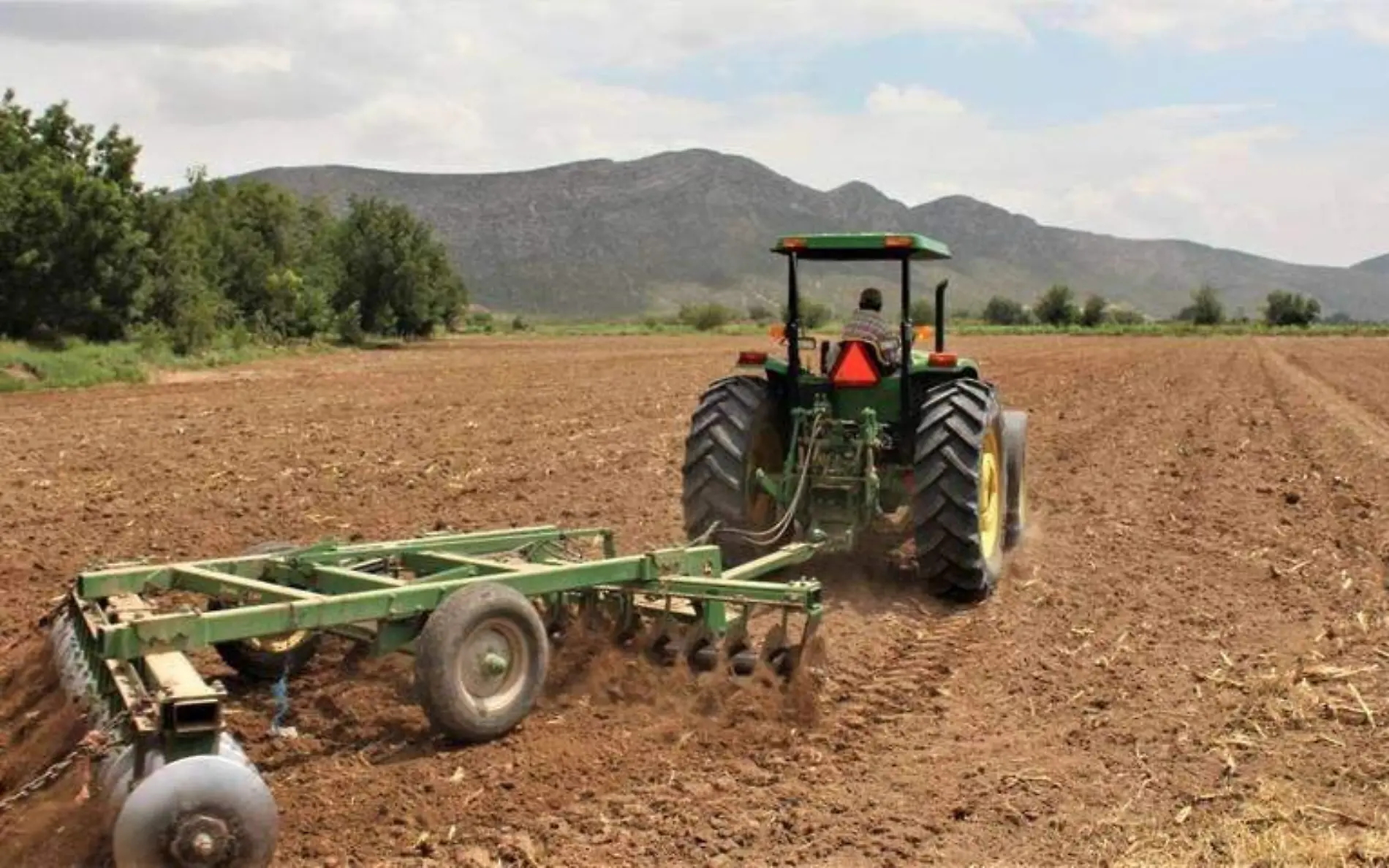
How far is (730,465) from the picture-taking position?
740cm

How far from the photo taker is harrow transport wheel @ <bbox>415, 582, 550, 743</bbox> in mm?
4531

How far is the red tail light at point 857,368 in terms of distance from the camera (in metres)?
7.65

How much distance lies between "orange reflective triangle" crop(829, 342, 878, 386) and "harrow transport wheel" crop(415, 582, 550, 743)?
130 inches

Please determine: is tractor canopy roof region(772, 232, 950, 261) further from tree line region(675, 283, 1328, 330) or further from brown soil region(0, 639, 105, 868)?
tree line region(675, 283, 1328, 330)

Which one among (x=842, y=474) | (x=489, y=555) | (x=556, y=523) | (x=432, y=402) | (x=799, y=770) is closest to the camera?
(x=799, y=770)

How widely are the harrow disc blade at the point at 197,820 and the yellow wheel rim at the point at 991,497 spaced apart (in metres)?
4.93

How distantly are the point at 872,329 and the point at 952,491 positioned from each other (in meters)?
1.32

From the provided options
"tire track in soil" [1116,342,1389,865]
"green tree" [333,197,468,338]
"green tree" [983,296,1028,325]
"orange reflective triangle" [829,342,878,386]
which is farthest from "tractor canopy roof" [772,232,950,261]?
"green tree" [983,296,1028,325]

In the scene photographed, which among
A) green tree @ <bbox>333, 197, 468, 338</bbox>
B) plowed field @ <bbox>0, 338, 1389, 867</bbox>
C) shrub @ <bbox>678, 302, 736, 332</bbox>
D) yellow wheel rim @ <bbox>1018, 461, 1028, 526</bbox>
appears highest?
green tree @ <bbox>333, 197, 468, 338</bbox>

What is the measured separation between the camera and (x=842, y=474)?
756 cm

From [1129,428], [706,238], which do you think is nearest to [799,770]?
[1129,428]

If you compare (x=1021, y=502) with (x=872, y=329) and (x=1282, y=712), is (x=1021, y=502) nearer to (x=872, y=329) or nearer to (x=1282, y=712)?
(x=872, y=329)

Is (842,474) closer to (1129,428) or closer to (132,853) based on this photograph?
(132,853)

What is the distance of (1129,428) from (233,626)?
550 inches
